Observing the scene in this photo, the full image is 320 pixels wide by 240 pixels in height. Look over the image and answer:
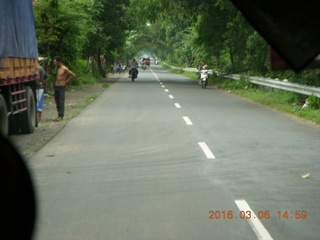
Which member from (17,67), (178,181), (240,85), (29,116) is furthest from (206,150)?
(240,85)

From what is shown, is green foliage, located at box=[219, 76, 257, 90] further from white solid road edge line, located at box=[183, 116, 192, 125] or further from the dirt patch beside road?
white solid road edge line, located at box=[183, 116, 192, 125]

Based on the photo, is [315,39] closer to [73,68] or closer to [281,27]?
[281,27]

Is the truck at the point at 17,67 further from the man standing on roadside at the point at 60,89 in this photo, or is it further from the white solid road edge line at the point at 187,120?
the white solid road edge line at the point at 187,120

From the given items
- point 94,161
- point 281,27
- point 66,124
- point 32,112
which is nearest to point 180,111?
point 66,124

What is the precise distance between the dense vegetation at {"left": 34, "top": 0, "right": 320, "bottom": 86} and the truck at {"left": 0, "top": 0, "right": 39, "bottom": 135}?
10.3 metres

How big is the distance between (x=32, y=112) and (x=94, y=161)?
15.2ft
